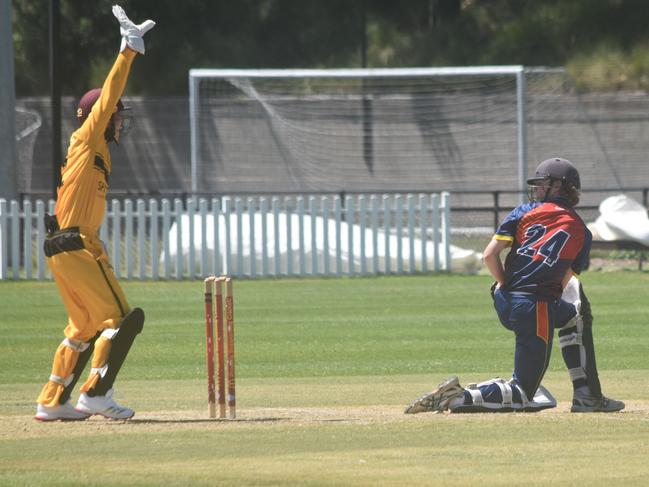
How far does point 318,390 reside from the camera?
37.7 ft

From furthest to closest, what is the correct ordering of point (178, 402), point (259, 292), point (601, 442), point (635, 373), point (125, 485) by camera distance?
Answer: point (259, 292) → point (635, 373) → point (178, 402) → point (601, 442) → point (125, 485)

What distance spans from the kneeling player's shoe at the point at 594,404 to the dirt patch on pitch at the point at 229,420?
75mm

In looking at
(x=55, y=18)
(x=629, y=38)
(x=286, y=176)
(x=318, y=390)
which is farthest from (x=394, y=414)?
(x=629, y=38)

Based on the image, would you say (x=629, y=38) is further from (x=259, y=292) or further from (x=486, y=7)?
(x=259, y=292)

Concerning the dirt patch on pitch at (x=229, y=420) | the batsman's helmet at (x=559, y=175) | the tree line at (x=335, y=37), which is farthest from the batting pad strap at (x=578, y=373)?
the tree line at (x=335, y=37)

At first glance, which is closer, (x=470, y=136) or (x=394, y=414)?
(x=394, y=414)

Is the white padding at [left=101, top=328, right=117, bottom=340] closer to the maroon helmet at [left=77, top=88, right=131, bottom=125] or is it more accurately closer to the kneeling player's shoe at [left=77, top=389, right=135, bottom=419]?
the kneeling player's shoe at [left=77, top=389, right=135, bottom=419]

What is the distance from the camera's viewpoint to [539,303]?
9.45 m

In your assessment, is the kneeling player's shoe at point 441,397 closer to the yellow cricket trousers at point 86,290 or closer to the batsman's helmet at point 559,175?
the batsman's helmet at point 559,175

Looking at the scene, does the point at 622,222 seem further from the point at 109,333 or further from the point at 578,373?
the point at 109,333

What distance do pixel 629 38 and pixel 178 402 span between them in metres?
29.2

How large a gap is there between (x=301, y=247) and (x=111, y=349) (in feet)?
45.3

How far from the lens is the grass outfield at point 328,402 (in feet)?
24.9

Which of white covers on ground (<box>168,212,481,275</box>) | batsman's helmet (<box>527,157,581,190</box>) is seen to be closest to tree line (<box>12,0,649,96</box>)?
white covers on ground (<box>168,212,481,275</box>)
